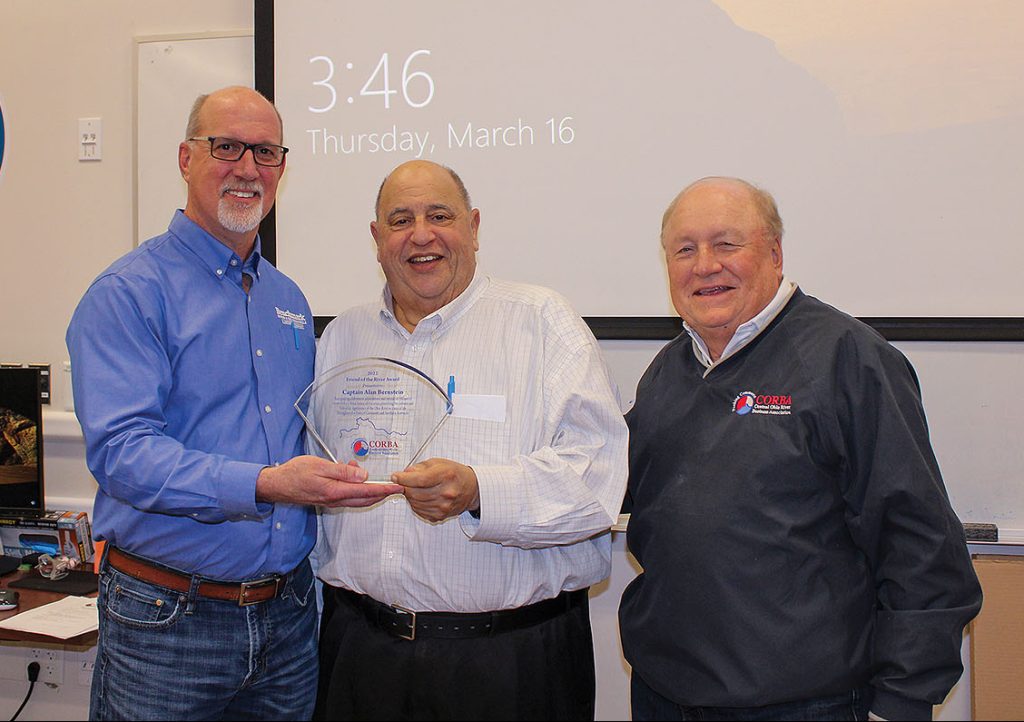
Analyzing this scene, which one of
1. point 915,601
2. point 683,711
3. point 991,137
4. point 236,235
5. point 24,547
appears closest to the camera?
point 915,601

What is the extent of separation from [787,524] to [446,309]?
35.4 inches

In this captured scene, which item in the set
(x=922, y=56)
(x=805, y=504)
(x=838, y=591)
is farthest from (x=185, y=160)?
(x=922, y=56)

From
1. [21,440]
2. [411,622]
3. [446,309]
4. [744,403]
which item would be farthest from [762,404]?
[21,440]

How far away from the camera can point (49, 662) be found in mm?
3066

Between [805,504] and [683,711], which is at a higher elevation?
[805,504]

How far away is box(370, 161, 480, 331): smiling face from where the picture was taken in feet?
6.30

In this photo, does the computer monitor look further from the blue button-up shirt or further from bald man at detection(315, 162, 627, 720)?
bald man at detection(315, 162, 627, 720)

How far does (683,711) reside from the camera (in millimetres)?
1646

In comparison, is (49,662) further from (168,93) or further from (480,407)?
(480,407)

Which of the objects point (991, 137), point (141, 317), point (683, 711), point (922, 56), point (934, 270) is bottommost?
point (683, 711)

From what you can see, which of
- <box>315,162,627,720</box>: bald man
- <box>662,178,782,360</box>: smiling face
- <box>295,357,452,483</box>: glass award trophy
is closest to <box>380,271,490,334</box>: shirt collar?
<box>315,162,627,720</box>: bald man

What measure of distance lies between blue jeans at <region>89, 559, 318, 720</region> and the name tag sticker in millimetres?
607

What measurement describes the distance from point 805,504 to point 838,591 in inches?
6.9

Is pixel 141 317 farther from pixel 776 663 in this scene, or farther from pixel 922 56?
pixel 922 56
